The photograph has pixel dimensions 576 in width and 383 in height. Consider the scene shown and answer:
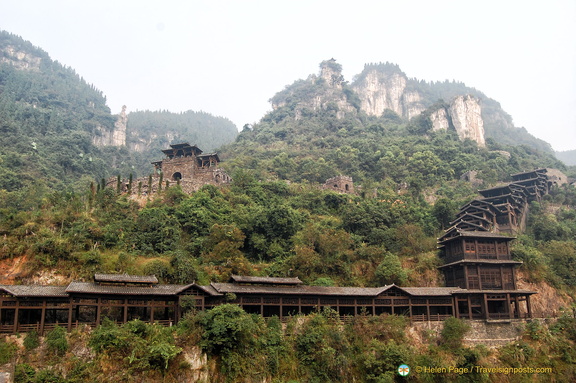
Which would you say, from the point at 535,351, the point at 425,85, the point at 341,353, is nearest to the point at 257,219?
the point at 341,353

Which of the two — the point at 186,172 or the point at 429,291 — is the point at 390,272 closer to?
the point at 429,291

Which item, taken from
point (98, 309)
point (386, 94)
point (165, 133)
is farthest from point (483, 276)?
point (165, 133)

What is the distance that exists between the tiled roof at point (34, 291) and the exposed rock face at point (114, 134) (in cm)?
8782

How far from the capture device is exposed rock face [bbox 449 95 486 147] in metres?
95.0

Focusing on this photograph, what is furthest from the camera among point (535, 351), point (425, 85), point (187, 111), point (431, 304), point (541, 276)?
point (187, 111)

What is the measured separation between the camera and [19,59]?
128m

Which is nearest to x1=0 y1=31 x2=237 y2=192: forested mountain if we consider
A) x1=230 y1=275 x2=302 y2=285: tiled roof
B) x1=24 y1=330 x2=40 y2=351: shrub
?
x1=24 y1=330 x2=40 y2=351: shrub

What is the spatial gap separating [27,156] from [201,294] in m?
55.3

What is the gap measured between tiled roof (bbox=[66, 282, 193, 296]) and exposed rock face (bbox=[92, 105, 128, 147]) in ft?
289

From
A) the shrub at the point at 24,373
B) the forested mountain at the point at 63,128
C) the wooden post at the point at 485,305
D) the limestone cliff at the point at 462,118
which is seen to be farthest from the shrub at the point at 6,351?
the limestone cliff at the point at 462,118

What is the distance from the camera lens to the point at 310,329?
3206 cm

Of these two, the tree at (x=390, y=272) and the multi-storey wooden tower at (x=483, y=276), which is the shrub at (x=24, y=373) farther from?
the multi-storey wooden tower at (x=483, y=276)

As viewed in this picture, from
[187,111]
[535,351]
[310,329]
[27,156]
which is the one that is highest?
[187,111]

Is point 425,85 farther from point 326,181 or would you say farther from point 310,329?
point 310,329
